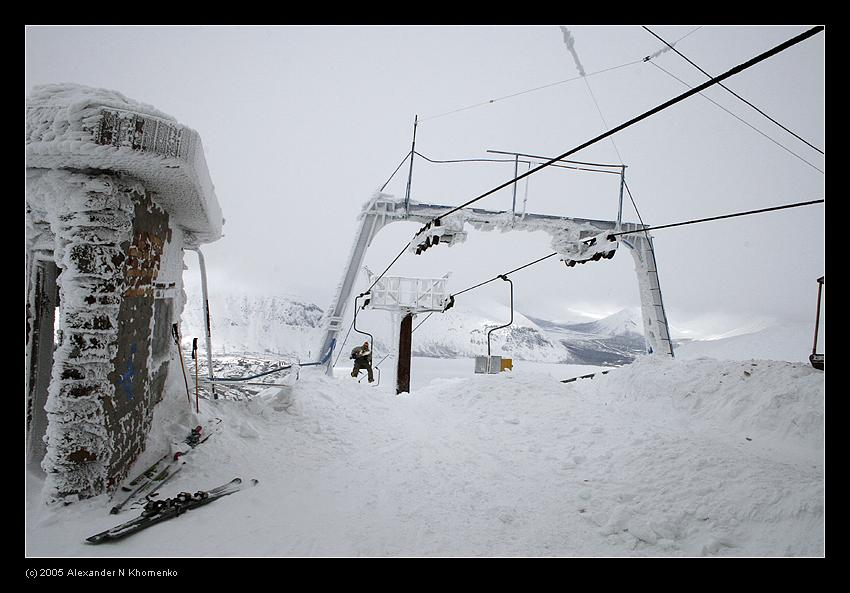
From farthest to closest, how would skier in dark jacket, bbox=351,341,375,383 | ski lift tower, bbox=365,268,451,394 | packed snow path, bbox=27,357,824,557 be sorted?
1. ski lift tower, bbox=365,268,451,394
2. skier in dark jacket, bbox=351,341,375,383
3. packed snow path, bbox=27,357,824,557

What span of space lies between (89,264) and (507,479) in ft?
15.7

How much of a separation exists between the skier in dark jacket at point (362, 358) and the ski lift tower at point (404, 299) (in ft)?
12.3

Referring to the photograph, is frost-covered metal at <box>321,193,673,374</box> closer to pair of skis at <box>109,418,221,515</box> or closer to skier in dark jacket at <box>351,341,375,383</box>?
skier in dark jacket at <box>351,341,375,383</box>

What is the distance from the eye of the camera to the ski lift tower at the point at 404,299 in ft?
51.2

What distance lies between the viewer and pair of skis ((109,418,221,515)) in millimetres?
3348

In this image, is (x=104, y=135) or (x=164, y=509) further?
(x=164, y=509)

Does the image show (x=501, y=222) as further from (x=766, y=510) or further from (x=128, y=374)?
(x=128, y=374)

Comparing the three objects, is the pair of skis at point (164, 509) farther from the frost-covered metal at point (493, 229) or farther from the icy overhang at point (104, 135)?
the frost-covered metal at point (493, 229)

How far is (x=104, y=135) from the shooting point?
3039 millimetres

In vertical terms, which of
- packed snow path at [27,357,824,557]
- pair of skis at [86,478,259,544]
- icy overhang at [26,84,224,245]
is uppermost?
icy overhang at [26,84,224,245]

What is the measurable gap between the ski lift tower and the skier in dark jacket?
3753 millimetres

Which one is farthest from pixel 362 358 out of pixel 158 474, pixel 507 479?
pixel 158 474

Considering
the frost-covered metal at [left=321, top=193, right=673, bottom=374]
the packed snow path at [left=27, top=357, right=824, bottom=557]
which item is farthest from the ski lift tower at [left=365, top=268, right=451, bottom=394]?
the packed snow path at [left=27, top=357, right=824, bottom=557]

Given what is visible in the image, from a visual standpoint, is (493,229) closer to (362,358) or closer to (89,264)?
(362,358)
